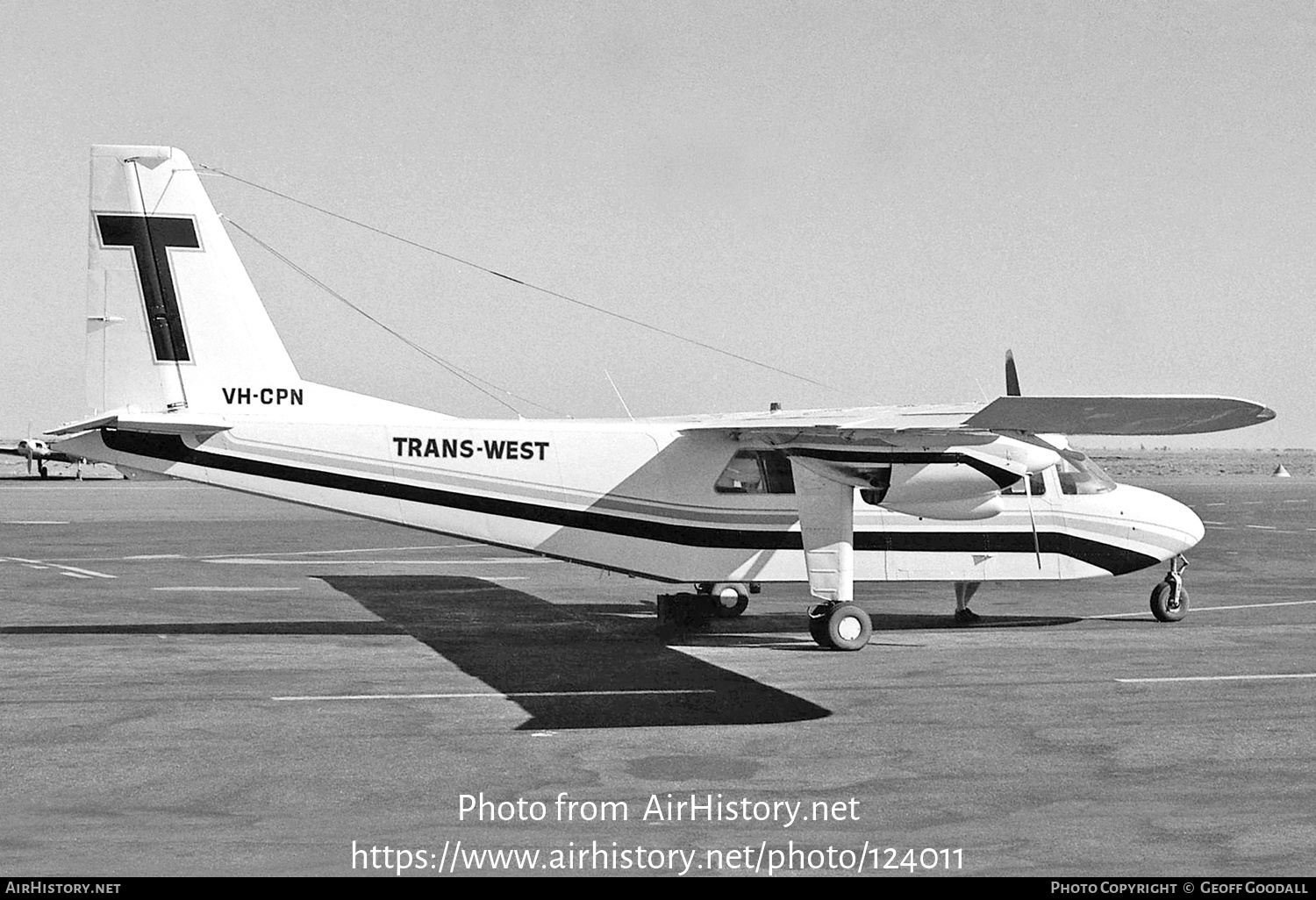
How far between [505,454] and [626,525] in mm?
2004

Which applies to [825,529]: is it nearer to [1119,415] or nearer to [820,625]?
[820,625]

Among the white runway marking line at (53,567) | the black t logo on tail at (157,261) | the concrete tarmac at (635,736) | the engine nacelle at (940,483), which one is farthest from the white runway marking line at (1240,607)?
the white runway marking line at (53,567)

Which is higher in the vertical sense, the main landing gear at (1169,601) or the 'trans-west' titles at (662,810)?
the main landing gear at (1169,601)

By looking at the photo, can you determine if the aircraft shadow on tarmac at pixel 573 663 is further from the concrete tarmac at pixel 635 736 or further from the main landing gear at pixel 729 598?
the main landing gear at pixel 729 598

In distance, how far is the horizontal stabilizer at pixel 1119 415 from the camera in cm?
1420

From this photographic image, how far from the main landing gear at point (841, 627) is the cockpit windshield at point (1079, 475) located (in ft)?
14.7

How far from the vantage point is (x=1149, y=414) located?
1473cm

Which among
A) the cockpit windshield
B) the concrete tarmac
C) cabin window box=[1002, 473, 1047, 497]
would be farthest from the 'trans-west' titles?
the cockpit windshield

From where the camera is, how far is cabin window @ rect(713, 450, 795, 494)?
64.2 feet

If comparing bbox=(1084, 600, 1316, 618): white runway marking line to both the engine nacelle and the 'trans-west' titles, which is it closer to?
the engine nacelle

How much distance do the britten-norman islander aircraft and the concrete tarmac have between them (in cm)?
145

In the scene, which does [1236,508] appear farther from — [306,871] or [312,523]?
[306,871]

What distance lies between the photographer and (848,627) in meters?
18.8

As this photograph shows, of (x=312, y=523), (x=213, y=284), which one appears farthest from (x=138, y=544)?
(x=213, y=284)
